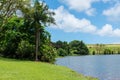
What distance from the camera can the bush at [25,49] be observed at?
2763 inches

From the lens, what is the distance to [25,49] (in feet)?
229

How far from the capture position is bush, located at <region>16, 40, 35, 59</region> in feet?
230

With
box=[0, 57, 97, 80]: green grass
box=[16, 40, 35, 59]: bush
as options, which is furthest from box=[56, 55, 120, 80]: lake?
box=[16, 40, 35, 59]: bush

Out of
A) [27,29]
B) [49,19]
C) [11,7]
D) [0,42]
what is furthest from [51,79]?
[0,42]

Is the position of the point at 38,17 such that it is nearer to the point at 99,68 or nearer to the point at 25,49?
the point at 25,49

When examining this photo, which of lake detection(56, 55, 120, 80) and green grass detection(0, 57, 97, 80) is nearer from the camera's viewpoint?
green grass detection(0, 57, 97, 80)

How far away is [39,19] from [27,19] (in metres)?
3.44

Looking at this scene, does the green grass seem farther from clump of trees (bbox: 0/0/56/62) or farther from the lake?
clump of trees (bbox: 0/0/56/62)

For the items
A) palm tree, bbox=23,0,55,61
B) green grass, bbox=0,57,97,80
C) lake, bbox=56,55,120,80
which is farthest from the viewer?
palm tree, bbox=23,0,55,61

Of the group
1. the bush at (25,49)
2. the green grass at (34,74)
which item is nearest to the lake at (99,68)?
the green grass at (34,74)

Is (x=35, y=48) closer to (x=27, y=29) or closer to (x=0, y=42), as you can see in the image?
(x=27, y=29)

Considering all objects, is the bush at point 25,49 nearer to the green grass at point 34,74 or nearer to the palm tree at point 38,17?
the palm tree at point 38,17

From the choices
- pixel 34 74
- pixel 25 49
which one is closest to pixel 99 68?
pixel 25 49

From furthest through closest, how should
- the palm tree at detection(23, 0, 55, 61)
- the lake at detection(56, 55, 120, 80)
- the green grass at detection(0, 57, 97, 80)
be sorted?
the palm tree at detection(23, 0, 55, 61)
the lake at detection(56, 55, 120, 80)
the green grass at detection(0, 57, 97, 80)
